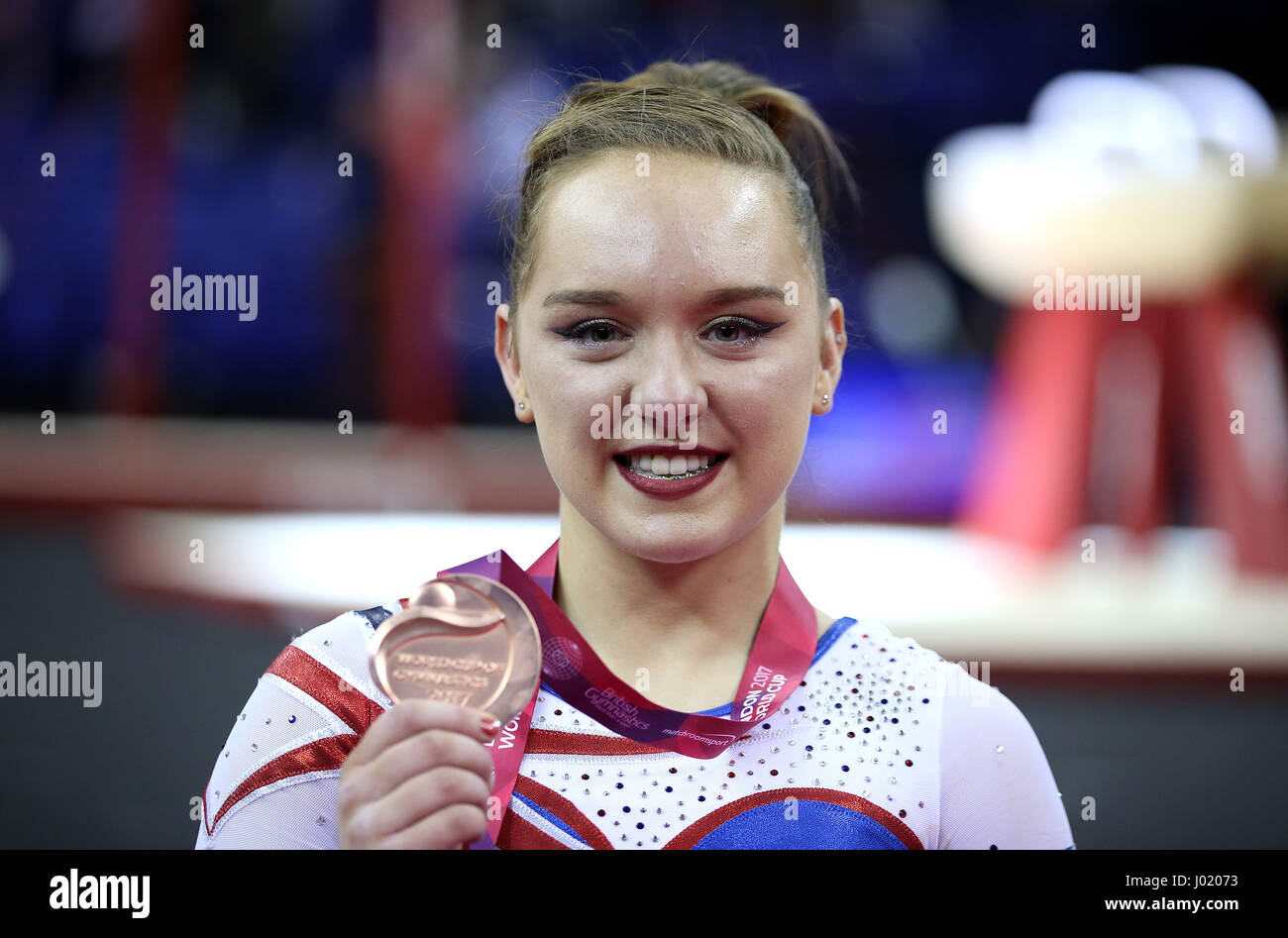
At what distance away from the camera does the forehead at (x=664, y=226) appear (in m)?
1.25

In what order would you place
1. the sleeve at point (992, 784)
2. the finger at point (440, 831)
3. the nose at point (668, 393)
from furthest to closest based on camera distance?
the sleeve at point (992, 784) < the nose at point (668, 393) < the finger at point (440, 831)

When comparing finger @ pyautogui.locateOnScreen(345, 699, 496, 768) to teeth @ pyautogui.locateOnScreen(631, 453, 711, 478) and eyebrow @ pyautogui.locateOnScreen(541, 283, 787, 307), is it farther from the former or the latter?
eyebrow @ pyautogui.locateOnScreen(541, 283, 787, 307)

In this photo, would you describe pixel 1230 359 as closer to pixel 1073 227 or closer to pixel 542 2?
pixel 1073 227

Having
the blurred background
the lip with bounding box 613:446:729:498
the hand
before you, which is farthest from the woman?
the blurred background

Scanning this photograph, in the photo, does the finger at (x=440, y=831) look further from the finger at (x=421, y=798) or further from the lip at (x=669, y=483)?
the lip at (x=669, y=483)

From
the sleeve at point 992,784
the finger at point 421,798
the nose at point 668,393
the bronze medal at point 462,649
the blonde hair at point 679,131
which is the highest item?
the blonde hair at point 679,131

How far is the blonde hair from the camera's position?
1.34 meters

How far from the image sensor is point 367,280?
5648 millimetres

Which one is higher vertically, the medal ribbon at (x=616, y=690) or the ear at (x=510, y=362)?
the ear at (x=510, y=362)

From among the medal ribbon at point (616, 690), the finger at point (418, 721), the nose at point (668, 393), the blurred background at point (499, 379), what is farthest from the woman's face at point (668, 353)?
the blurred background at point (499, 379)

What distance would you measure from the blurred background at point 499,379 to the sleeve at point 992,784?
651mm

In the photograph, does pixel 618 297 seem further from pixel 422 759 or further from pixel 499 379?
pixel 499 379

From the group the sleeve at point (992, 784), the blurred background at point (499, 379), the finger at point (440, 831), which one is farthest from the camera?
the blurred background at point (499, 379)
